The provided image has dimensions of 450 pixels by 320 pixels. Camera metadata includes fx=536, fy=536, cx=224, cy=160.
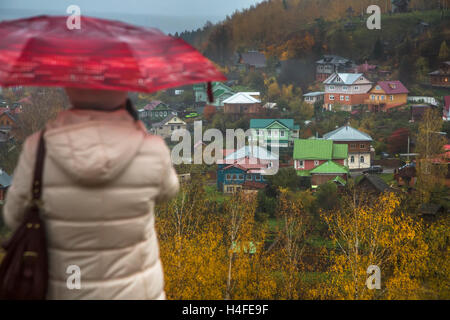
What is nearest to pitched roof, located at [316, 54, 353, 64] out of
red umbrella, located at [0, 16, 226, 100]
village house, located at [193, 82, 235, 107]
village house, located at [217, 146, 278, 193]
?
village house, located at [193, 82, 235, 107]

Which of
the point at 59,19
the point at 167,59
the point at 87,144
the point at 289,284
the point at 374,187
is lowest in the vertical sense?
the point at 289,284

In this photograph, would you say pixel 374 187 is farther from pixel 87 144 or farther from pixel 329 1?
pixel 87 144

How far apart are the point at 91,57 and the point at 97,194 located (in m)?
0.35

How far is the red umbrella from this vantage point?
53.1 inches

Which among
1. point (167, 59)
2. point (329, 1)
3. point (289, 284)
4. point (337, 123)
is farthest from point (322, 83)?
point (167, 59)

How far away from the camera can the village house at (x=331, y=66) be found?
14.1 meters

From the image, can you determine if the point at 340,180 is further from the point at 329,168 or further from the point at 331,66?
the point at 331,66

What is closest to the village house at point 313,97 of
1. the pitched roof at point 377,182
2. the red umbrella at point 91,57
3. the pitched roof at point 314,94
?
the pitched roof at point 314,94

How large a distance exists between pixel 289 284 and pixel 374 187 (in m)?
3.83

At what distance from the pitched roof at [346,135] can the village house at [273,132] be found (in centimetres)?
82

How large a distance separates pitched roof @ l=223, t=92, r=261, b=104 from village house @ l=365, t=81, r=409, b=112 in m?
2.95

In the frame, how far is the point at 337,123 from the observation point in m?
13.3

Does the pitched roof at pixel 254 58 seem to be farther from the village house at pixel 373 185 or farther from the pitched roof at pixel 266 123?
the village house at pixel 373 185

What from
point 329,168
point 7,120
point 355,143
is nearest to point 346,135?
point 355,143
